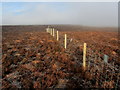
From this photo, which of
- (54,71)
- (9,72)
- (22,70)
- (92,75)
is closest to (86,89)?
(92,75)

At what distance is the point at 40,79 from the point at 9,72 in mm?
1946

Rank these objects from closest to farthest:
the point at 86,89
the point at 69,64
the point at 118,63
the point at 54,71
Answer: the point at 86,89 < the point at 54,71 < the point at 69,64 < the point at 118,63

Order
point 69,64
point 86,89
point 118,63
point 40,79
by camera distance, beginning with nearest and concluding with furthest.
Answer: point 86,89
point 40,79
point 69,64
point 118,63

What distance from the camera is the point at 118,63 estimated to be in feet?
22.2

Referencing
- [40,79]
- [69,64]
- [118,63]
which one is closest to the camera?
[40,79]

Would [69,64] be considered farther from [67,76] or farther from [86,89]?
[86,89]

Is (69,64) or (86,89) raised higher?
(69,64)

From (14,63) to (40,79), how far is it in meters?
2.84

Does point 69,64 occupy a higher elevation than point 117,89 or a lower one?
higher

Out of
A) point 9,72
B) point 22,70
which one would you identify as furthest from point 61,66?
point 9,72

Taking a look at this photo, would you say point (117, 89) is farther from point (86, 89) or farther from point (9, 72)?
point (9, 72)

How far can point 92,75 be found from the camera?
195 inches

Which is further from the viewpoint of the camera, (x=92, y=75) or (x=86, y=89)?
(x=92, y=75)

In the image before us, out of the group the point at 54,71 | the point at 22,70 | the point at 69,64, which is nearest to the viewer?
the point at 54,71
